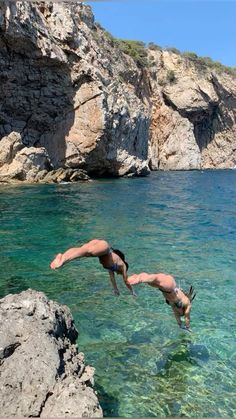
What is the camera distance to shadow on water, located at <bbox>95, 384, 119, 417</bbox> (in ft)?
18.0

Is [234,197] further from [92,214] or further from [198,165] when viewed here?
[198,165]

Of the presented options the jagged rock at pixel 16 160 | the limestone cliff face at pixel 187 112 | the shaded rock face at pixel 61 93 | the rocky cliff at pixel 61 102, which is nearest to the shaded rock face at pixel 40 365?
the rocky cliff at pixel 61 102

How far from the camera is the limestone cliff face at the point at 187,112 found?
71.6m

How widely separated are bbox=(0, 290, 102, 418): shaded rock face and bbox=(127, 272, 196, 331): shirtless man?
1371 millimetres

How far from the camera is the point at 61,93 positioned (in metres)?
41.2

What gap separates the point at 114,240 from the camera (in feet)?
49.6

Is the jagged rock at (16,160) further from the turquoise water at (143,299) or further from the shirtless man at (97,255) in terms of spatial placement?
the shirtless man at (97,255)

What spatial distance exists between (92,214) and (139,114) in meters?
33.0

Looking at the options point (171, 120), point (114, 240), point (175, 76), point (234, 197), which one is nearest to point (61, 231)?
point (114, 240)

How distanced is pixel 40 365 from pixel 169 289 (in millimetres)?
2800

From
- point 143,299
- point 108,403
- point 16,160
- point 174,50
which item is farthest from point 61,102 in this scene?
point 174,50

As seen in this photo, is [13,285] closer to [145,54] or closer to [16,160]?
[16,160]

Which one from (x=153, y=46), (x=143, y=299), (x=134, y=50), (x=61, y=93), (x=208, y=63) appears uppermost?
(x=153, y=46)

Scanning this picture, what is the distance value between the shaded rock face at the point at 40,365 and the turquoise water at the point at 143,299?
114cm
